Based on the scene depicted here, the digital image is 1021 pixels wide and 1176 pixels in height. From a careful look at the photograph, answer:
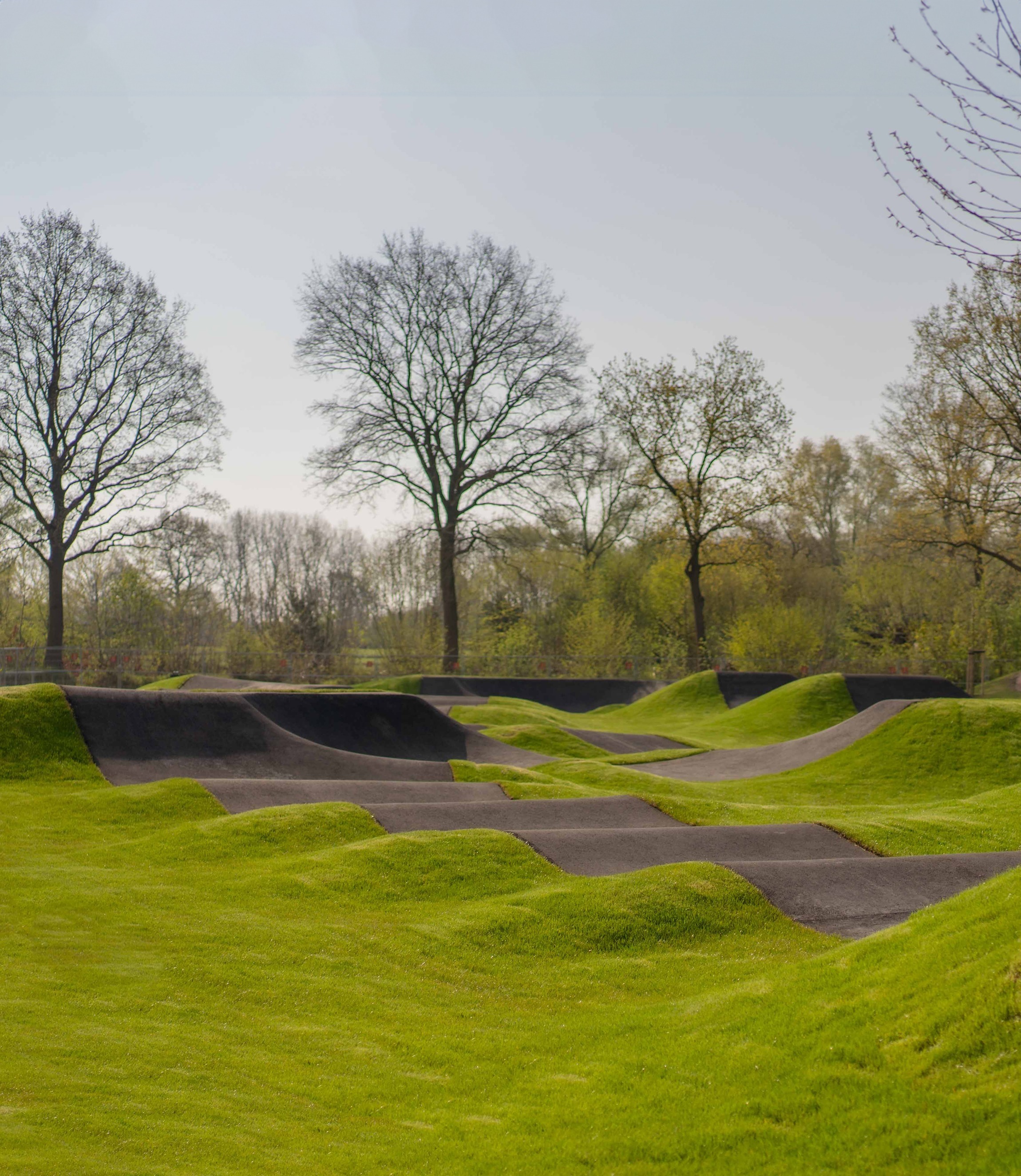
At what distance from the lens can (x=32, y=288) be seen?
3061 centimetres

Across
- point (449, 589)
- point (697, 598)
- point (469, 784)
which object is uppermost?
point (449, 589)

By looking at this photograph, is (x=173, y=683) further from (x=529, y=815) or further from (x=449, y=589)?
(x=529, y=815)

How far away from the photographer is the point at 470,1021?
6.79m

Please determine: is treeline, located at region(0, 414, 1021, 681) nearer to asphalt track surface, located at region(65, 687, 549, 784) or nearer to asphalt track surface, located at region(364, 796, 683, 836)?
asphalt track surface, located at region(65, 687, 549, 784)

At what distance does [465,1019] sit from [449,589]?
29650mm

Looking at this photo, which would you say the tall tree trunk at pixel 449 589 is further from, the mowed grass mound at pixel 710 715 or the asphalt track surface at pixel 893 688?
the asphalt track surface at pixel 893 688

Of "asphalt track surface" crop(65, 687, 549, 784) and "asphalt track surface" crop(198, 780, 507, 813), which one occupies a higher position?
"asphalt track surface" crop(65, 687, 549, 784)

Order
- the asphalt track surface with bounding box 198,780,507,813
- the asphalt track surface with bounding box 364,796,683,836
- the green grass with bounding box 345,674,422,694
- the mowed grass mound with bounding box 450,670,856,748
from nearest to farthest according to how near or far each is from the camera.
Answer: the asphalt track surface with bounding box 364,796,683,836 → the asphalt track surface with bounding box 198,780,507,813 → the mowed grass mound with bounding box 450,670,856,748 → the green grass with bounding box 345,674,422,694

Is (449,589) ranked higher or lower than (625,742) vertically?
higher

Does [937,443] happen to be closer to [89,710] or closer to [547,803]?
[547,803]

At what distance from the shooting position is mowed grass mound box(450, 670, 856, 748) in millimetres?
24781

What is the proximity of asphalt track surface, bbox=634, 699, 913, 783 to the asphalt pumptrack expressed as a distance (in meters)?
0.05

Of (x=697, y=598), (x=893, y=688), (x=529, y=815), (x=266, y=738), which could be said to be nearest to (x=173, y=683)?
(x=266, y=738)

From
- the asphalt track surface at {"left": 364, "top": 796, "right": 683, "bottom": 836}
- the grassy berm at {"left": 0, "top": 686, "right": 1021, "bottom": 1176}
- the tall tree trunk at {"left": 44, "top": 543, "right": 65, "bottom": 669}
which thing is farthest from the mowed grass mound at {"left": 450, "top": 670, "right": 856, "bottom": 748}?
the tall tree trunk at {"left": 44, "top": 543, "right": 65, "bottom": 669}
